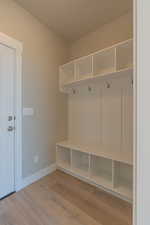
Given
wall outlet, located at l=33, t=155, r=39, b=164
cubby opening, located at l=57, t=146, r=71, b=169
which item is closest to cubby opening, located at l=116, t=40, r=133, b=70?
cubby opening, located at l=57, t=146, r=71, b=169

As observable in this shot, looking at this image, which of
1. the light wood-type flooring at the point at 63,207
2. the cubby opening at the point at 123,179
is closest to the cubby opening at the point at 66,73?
the cubby opening at the point at 123,179

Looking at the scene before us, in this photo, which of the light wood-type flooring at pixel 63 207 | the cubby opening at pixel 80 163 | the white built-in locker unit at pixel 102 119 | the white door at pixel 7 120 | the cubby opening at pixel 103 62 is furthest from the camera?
the cubby opening at pixel 80 163

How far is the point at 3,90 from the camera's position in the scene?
6.28ft

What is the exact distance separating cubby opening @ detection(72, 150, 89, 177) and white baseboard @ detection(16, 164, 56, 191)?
464 mm

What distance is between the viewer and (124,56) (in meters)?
2.21

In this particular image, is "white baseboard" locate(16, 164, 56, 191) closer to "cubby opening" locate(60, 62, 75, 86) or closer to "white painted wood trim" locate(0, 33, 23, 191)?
"white painted wood trim" locate(0, 33, 23, 191)

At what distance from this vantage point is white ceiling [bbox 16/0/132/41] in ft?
6.69

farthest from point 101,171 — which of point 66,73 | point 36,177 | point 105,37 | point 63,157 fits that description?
point 105,37

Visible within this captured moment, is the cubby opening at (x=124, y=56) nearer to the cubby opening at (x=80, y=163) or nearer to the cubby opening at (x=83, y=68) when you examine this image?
the cubby opening at (x=83, y=68)

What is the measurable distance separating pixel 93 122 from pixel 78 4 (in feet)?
6.35

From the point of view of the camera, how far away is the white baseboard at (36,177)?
7.16 ft

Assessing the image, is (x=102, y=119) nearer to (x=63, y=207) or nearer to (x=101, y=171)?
(x=101, y=171)

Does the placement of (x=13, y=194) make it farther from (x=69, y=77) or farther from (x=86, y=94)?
(x=69, y=77)

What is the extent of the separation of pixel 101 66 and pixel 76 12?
0.96 m
